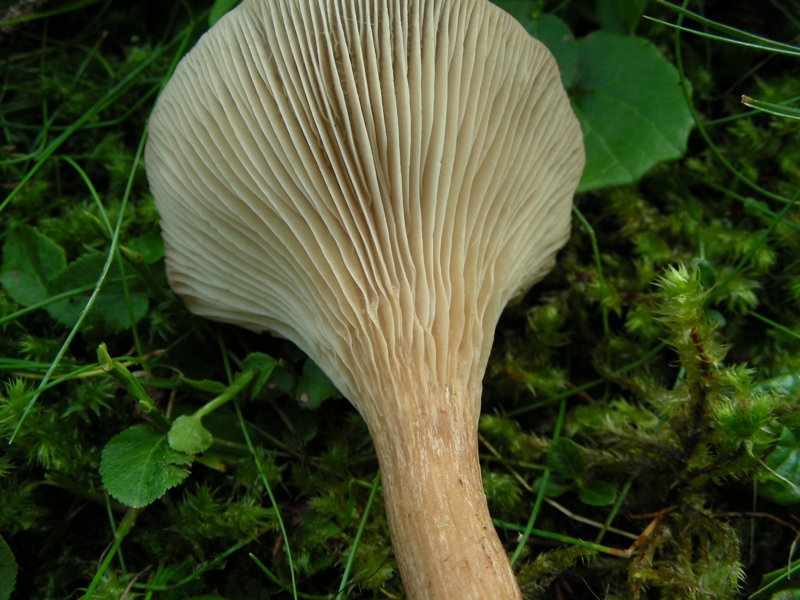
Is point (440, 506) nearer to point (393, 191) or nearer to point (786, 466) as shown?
point (393, 191)

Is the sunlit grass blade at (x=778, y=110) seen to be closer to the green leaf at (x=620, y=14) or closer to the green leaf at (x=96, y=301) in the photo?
the green leaf at (x=620, y=14)

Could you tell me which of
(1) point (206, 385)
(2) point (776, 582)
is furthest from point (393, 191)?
(2) point (776, 582)

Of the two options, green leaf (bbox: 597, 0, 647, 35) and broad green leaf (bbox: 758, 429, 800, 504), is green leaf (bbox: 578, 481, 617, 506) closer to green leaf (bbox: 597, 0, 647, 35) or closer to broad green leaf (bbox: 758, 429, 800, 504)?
broad green leaf (bbox: 758, 429, 800, 504)

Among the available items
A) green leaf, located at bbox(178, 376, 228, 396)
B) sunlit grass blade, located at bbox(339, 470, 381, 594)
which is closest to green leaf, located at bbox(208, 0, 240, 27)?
green leaf, located at bbox(178, 376, 228, 396)

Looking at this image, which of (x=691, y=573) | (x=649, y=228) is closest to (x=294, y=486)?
(x=691, y=573)

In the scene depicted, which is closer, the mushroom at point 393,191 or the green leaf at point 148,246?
the mushroom at point 393,191

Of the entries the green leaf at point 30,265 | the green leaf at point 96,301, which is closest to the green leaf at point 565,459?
the green leaf at point 96,301
